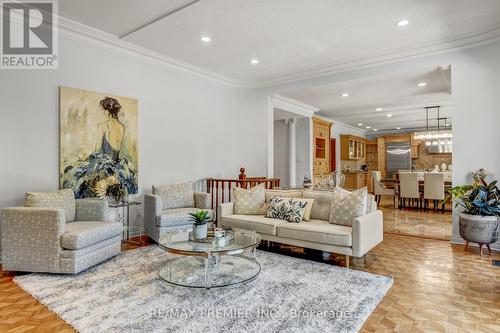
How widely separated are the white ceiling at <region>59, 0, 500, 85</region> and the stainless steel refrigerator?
822 centimetres

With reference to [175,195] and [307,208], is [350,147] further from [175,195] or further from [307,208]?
[175,195]

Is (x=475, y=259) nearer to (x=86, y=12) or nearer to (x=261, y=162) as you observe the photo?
(x=261, y=162)

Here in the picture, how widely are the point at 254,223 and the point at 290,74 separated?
331cm

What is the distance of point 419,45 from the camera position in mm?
4469

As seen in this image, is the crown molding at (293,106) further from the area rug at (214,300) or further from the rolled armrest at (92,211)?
the area rug at (214,300)

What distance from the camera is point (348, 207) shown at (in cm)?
348

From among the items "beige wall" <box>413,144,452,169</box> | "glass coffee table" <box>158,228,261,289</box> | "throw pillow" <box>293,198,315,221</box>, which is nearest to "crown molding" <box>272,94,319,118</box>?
"throw pillow" <box>293,198,315,221</box>

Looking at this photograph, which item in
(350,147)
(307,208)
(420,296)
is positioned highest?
(350,147)

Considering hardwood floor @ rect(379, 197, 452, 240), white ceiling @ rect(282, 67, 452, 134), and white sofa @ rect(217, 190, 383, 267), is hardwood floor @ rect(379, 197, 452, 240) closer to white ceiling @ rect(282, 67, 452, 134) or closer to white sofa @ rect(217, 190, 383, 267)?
white sofa @ rect(217, 190, 383, 267)

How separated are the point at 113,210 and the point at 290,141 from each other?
5.49m

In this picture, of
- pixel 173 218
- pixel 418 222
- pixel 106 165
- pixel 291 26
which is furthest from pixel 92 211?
pixel 418 222

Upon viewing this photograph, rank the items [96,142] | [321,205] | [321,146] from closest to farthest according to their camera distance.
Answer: [321,205] → [96,142] → [321,146]

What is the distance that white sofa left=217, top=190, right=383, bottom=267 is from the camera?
126 inches

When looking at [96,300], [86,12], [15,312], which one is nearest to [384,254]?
[96,300]
